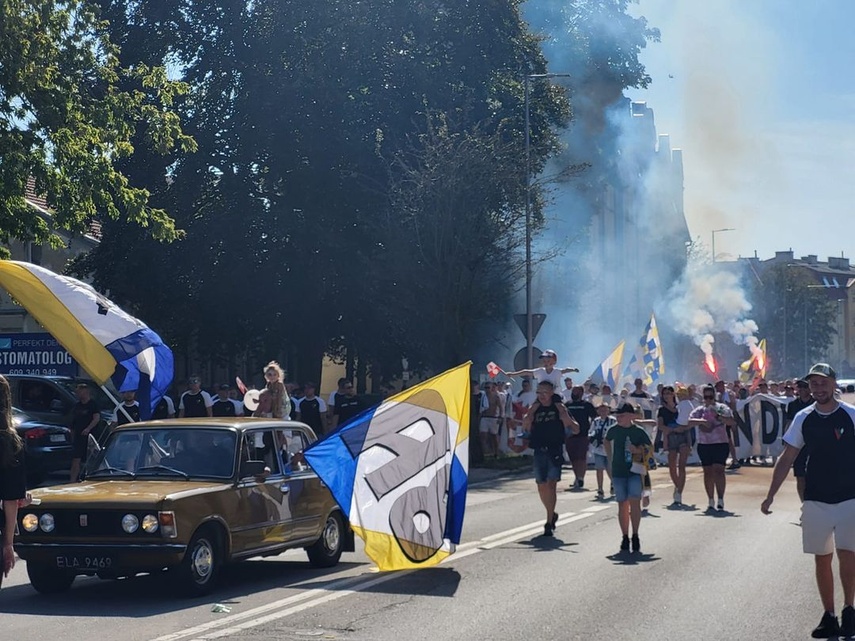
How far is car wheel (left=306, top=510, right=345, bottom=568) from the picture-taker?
41.0 feet

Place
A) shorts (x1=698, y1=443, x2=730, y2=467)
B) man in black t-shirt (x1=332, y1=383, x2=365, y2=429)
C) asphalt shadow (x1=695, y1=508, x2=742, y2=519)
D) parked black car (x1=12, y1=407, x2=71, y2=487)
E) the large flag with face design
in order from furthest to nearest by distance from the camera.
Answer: man in black t-shirt (x1=332, y1=383, x2=365, y2=429) < parked black car (x1=12, y1=407, x2=71, y2=487) < shorts (x1=698, y1=443, x2=730, y2=467) < asphalt shadow (x1=695, y1=508, x2=742, y2=519) < the large flag with face design

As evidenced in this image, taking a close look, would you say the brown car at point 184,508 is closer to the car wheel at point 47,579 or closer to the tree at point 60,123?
the car wheel at point 47,579

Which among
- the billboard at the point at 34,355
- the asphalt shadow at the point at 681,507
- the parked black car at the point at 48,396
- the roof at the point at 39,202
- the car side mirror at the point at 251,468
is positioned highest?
the roof at the point at 39,202

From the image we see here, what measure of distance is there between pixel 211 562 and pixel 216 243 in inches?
962

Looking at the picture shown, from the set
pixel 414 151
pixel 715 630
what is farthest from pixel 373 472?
pixel 414 151

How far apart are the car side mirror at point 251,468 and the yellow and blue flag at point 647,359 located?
25.2 metres

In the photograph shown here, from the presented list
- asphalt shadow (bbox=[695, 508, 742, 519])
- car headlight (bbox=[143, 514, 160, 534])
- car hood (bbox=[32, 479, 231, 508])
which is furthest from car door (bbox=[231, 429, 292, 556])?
asphalt shadow (bbox=[695, 508, 742, 519])

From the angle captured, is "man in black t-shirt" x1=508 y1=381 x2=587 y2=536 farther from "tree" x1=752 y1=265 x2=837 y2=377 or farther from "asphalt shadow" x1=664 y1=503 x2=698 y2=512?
"tree" x1=752 y1=265 x2=837 y2=377

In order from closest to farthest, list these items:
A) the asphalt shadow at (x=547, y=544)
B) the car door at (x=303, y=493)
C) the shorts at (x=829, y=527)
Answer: the shorts at (x=829, y=527) < the car door at (x=303, y=493) < the asphalt shadow at (x=547, y=544)

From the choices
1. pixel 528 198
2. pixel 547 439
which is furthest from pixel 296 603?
pixel 528 198

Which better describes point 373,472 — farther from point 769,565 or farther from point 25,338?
point 25,338

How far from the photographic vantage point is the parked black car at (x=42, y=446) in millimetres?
20500

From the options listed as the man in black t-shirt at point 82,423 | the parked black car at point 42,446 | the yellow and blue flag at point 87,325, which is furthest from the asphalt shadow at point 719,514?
the parked black car at point 42,446

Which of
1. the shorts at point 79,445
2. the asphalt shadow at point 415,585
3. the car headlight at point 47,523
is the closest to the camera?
the car headlight at point 47,523
